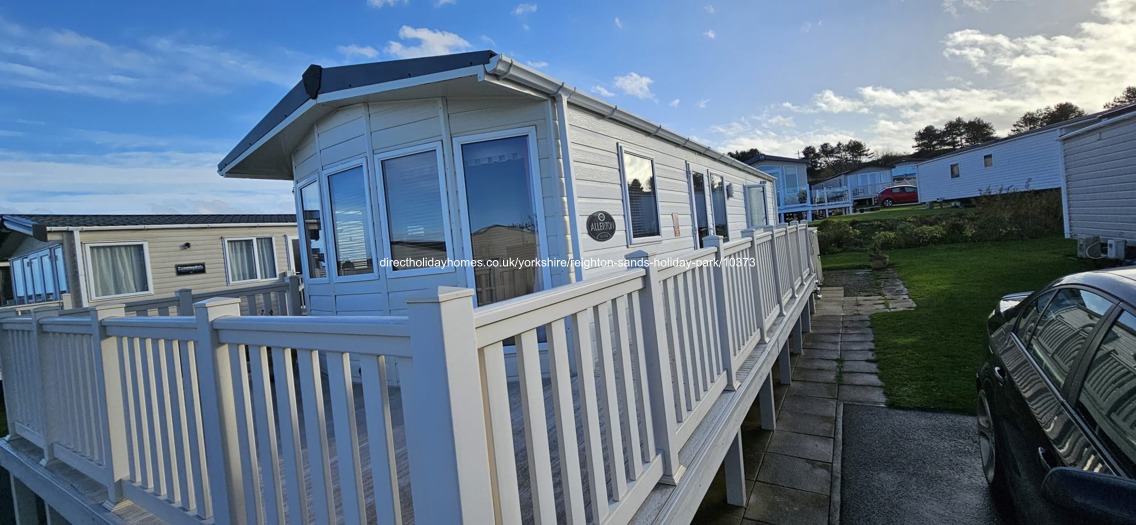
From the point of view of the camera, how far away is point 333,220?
488 centimetres

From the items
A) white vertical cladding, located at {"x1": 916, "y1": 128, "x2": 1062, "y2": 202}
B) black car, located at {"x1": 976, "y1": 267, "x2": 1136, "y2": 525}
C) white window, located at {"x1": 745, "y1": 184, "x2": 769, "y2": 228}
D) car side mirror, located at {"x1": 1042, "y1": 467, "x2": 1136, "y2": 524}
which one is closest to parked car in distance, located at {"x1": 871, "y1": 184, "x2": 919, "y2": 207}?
white vertical cladding, located at {"x1": 916, "y1": 128, "x2": 1062, "y2": 202}

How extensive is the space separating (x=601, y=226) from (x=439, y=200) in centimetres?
154

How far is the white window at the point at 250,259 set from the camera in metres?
13.7

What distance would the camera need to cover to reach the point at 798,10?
7.20 m

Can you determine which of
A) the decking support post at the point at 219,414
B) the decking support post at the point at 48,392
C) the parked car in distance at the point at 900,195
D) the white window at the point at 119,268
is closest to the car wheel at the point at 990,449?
the decking support post at the point at 219,414

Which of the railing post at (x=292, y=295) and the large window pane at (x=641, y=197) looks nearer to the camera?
the large window pane at (x=641, y=197)

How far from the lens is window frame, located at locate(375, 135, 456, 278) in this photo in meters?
4.07

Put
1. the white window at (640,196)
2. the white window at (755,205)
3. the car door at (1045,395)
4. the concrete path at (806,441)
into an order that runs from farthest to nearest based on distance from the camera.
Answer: the white window at (755,205) < the white window at (640,196) < the concrete path at (806,441) < the car door at (1045,395)

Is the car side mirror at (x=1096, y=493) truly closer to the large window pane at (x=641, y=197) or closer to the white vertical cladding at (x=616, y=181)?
the white vertical cladding at (x=616, y=181)

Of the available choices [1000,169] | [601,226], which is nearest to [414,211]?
[601,226]

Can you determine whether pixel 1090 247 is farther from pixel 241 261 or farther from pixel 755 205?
pixel 241 261

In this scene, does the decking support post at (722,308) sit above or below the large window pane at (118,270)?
below

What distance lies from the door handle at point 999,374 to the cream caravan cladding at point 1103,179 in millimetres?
10783

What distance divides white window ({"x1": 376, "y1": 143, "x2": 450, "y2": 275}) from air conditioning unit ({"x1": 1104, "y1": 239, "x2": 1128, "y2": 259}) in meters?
12.9
